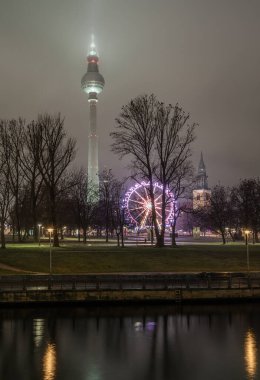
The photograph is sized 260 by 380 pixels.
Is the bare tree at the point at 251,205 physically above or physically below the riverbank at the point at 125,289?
above

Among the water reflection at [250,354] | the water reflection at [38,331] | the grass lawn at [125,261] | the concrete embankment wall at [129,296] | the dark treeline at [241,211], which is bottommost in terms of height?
the water reflection at [250,354]

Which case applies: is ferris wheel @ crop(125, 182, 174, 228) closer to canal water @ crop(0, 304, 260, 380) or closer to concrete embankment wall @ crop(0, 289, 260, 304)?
concrete embankment wall @ crop(0, 289, 260, 304)

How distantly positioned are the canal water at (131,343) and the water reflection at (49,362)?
0.05m

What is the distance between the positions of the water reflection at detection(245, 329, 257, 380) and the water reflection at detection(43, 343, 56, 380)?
9.83m

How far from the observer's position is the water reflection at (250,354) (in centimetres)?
2721

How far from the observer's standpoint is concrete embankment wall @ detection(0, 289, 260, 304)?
41125 mm

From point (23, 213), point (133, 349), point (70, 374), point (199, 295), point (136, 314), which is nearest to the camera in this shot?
point (70, 374)

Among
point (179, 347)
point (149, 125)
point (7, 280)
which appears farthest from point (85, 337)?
point (149, 125)

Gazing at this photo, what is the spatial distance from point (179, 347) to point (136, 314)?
26.1 feet

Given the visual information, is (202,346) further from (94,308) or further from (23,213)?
(23,213)

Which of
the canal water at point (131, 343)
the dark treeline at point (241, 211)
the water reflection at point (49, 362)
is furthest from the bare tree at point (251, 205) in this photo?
the water reflection at point (49, 362)

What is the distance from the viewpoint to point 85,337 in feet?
114

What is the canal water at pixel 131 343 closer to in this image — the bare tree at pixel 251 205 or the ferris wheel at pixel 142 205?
the ferris wheel at pixel 142 205

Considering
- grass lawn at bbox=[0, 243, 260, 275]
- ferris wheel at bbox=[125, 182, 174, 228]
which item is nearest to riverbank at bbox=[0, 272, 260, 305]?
grass lawn at bbox=[0, 243, 260, 275]
